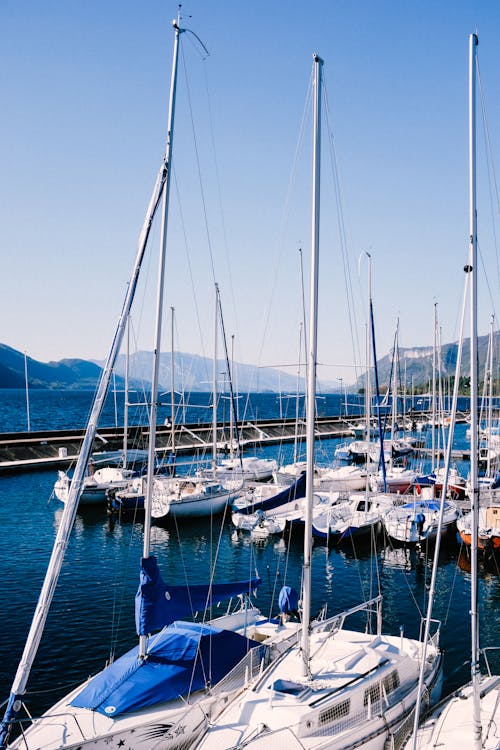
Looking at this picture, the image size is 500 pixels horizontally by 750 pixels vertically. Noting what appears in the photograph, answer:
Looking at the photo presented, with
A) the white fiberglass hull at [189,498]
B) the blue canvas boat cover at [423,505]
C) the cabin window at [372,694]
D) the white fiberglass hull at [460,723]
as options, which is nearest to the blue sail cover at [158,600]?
the cabin window at [372,694]

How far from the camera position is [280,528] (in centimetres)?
3856

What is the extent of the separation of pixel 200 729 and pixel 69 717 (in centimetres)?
315

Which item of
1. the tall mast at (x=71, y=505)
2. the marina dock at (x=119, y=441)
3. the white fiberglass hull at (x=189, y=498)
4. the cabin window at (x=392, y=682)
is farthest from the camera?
the marina dock at (x=119, y=441)

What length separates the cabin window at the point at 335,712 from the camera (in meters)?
13.7

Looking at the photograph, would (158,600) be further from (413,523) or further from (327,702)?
(413,523)

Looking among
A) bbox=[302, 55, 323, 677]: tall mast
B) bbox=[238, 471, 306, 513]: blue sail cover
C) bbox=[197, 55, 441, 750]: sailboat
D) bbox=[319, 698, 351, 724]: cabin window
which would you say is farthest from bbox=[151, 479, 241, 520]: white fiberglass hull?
bbox=[319, 698, 351, 724]: cabin window

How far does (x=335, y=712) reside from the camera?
45.9 feet

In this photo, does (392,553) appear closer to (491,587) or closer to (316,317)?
(491,587)

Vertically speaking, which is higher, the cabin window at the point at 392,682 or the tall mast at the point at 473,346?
the tall mast at the point at 473,346

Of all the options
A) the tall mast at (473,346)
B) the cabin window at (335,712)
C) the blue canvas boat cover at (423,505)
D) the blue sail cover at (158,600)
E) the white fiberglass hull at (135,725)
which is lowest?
the white fiberglass hull at (135,725)

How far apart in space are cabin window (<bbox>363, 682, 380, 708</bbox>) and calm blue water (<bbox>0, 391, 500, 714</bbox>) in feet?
19.8

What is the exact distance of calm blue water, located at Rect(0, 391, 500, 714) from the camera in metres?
22.0

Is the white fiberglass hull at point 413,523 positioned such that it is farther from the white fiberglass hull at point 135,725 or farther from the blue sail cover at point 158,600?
the white fiberglass hull at point 135,725

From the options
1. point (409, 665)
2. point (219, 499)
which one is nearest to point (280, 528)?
point (219, 499)
